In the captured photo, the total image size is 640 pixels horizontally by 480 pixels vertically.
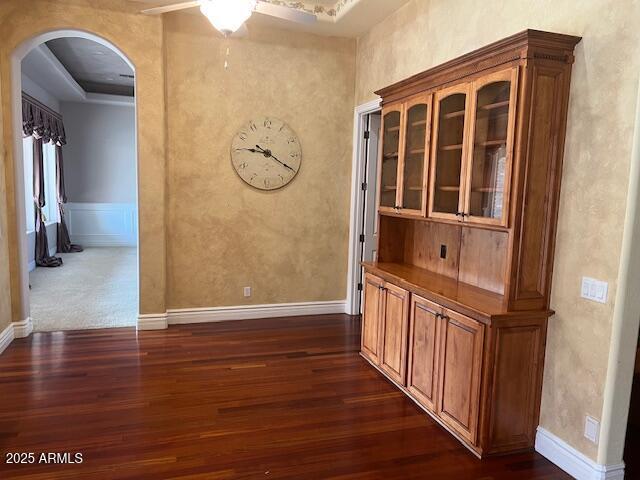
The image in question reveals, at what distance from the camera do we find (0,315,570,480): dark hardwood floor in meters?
2.49

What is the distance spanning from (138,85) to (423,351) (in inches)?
139

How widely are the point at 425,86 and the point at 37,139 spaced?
733 cm

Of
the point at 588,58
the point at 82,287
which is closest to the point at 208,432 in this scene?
the point at 588,58

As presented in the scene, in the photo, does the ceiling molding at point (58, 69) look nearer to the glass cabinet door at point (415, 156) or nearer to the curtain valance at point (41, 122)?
the curtain valance at point (41, 122)

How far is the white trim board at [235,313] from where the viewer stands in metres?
4.69

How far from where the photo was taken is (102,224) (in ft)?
33.2

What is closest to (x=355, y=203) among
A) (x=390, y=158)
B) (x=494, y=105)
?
(x=390, y=158)

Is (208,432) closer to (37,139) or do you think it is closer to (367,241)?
(367,241)

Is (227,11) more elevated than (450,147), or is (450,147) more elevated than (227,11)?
(227,11)

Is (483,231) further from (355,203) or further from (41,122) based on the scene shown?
(41,122)

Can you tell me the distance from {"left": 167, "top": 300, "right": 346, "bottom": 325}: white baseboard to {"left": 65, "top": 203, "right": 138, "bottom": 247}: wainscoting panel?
19.1 feet

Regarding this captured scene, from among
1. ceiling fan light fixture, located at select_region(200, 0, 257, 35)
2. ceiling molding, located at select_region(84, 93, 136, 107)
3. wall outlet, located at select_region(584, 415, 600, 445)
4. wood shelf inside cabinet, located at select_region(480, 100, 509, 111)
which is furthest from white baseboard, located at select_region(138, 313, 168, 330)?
ceiling molding, located at select_region(84, 93, 136, 107)

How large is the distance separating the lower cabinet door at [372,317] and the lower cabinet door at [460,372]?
865 mm

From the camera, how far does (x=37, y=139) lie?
7863 mm
